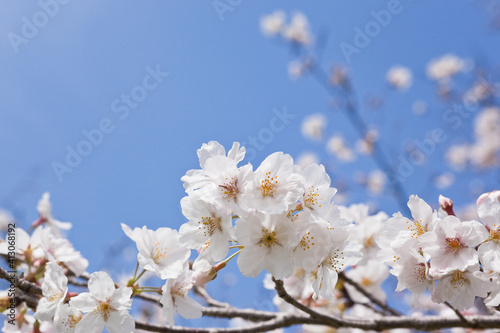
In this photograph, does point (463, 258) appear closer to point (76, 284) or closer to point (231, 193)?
point (231, 193)

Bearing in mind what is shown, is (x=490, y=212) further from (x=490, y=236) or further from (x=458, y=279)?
(x=458, y=279)

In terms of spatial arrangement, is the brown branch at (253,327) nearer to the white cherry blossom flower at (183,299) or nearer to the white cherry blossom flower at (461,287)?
the white cherry blossom flower at (183,299)

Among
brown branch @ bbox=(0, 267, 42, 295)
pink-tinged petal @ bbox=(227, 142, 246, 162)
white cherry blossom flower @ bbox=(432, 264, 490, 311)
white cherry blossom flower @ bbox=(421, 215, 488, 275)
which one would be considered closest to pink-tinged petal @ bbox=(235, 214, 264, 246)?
pink-tinged petal @ bbox=(227, 142, 246, 162)

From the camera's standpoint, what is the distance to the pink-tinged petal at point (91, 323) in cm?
146

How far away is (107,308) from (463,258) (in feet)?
3.97

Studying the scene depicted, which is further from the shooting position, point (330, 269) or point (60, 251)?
point (60, 251)

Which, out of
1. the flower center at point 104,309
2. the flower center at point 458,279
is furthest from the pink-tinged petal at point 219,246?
the flower center at point 458,279

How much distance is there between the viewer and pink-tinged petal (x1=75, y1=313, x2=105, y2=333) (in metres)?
1.46

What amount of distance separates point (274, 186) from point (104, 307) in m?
0.78

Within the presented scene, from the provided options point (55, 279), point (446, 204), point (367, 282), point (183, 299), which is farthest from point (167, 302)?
point (367, 282)

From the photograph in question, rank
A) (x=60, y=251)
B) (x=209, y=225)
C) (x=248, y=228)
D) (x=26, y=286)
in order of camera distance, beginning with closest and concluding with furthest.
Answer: (x=248, y=228) → (x=209, y=225) → (x=26, y=286) → (x=60, y=251)

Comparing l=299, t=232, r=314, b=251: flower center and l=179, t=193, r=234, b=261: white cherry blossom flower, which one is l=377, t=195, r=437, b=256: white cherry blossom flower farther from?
l=179, t=193, r=234, b=261: white cherry blossom flower

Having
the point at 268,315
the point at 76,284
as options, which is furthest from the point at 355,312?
the point at 76,284

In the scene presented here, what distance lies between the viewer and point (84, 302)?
1455mm
